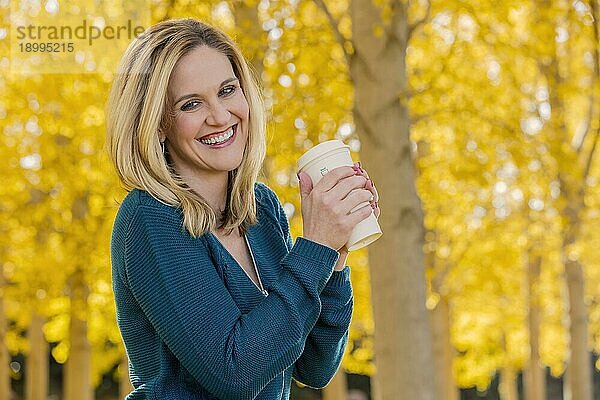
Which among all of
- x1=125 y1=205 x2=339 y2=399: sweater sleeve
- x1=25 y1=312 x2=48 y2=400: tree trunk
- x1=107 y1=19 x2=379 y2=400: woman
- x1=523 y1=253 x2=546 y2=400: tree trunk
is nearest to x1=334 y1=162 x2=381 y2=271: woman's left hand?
x1=107 y1=19 x2=379 y2=400: woman

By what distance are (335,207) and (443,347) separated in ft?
36.6

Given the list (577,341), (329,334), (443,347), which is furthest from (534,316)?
(329,334)

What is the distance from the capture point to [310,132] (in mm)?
5918

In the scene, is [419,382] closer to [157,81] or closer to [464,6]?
[464,6]

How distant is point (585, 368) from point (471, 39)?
12.3 feet

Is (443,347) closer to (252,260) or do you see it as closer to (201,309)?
(252,260)

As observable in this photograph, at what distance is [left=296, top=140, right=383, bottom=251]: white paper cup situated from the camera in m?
2.06

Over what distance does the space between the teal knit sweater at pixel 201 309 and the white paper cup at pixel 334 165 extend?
87 millimetres

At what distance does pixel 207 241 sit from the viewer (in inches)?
80.0

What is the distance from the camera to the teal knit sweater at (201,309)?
73.9 inches

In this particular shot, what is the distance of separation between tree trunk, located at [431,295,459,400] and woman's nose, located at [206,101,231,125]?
30.5ft

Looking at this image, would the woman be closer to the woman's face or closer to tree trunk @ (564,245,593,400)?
the woman's face

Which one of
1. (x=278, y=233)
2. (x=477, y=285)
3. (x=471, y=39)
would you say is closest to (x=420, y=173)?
(x=471, y=39)

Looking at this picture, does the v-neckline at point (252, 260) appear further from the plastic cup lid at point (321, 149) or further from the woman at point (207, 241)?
the plastic cup lid at point (321, 149)
